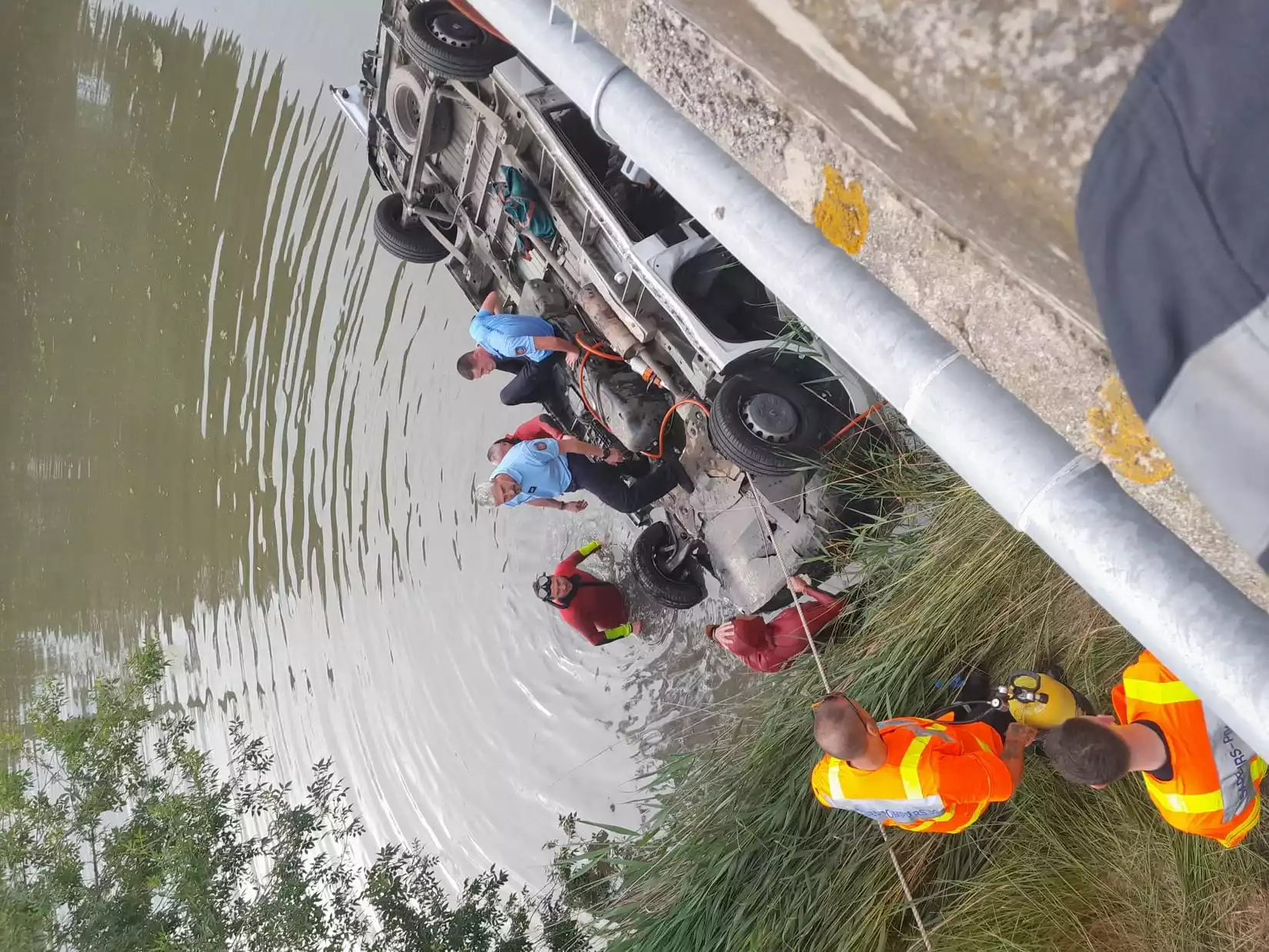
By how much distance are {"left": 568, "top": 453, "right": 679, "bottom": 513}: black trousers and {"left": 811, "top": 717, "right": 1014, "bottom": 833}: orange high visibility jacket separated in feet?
7.92

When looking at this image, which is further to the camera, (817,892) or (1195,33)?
(817,892)

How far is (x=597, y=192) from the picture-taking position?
455 centimetres

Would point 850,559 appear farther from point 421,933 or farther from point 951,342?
point 421,933

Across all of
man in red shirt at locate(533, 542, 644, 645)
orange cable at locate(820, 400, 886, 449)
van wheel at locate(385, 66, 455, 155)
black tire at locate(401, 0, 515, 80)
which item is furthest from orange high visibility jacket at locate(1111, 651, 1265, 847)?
van wheel at locate(385, 66, 455, 155)

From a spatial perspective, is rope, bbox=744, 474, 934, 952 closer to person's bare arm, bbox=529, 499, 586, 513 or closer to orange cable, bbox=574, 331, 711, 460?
orange cable, bbox=574, 331, 711, 460

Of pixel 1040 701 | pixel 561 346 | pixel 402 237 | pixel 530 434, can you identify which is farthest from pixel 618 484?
pixel 1040 701

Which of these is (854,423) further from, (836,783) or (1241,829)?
(1241,829)

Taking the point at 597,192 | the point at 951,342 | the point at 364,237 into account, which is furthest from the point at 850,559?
the point at 364,237

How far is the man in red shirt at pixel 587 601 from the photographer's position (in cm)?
553

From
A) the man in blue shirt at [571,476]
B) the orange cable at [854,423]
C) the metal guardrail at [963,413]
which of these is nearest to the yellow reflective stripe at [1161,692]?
the metal guardrail at [963,413]

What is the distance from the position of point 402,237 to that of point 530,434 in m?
1.99

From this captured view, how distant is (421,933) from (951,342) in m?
5.33

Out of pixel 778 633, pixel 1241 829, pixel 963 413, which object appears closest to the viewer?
pixel 963 413

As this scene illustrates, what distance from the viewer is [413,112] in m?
5.83
